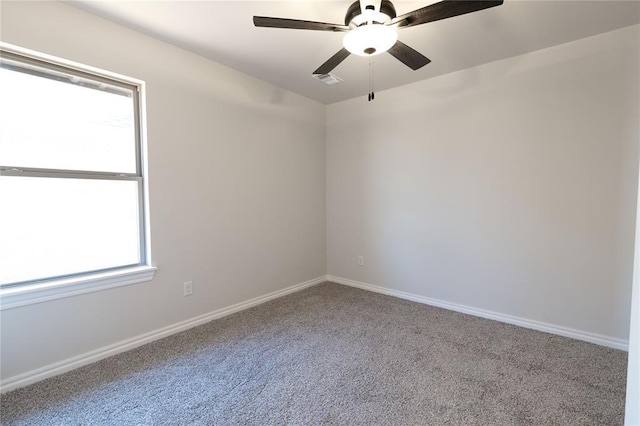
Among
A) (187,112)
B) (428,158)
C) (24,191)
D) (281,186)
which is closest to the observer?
(24,191)

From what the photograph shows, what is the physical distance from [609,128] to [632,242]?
91 cm

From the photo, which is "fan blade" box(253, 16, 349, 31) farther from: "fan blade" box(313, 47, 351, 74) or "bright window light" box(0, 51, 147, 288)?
"bright window light" box(0, 51, 147, 288)

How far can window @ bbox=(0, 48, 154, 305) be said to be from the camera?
1.89m

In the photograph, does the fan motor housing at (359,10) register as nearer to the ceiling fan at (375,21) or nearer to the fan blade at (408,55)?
the ceiling fan at (375,21)

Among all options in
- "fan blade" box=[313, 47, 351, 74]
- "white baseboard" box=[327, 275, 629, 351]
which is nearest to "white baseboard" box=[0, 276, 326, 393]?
"white baseboard" box=[327, 275, 629, 351]

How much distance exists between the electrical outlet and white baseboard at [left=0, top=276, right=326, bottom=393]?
0.25m

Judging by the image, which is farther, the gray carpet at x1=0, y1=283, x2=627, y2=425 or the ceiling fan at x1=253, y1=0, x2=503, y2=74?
the gray carpet at x1=0, y1=283, x2=627, y2=425

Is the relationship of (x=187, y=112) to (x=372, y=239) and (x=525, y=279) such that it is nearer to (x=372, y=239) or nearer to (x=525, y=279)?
(x=372, y=239)

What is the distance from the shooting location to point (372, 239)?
3740mm

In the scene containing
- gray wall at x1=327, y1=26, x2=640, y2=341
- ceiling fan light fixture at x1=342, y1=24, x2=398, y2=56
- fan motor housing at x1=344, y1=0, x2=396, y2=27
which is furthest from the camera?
gray wall at x1=327, y1=26, x2=640, y2=341

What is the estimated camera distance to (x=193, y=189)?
8.78 ft

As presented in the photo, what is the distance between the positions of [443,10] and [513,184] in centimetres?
185

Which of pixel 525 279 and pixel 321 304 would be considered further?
pixel 321 304

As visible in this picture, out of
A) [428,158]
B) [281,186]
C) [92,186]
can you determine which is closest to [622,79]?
[428,158]
